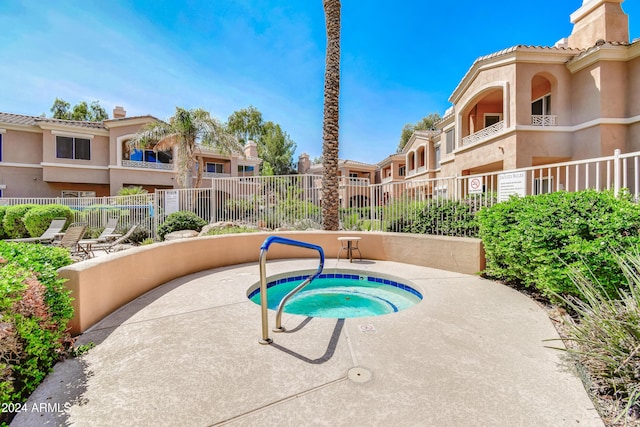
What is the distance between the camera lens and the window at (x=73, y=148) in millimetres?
21438

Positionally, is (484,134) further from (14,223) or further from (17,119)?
(17,119)

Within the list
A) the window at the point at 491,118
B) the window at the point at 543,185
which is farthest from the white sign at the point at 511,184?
the window at the point at 491,118

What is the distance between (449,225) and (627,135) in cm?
Answer: 1115

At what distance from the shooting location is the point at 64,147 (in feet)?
70.8

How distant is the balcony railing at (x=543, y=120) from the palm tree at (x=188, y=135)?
18.4 metres

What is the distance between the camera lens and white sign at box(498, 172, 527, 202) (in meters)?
6.02

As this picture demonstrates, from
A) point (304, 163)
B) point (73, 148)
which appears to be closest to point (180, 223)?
point (73, 148)

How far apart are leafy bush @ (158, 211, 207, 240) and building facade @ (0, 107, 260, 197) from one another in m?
10.5

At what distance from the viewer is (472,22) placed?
45.7 feet

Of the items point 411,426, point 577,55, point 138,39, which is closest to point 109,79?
point 138,39

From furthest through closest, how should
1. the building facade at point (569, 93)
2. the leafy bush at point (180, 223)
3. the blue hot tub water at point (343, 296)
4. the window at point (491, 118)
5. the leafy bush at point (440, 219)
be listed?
the window at point (491, 118)
the leafy bush at point (180, 223)
the building facade at point (569, 93)
the leafy bush at point (440, 219)
the blue hot tub water at point (343, 296)

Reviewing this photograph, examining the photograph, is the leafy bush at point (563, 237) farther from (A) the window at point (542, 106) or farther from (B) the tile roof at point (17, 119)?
(B) the tile roof at point (17, 119)

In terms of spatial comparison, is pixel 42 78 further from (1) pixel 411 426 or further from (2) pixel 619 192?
(2) pixel 619 192

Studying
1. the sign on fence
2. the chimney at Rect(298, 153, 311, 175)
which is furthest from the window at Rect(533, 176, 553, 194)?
the chimney at Rect(298, 153, 311, 175)
